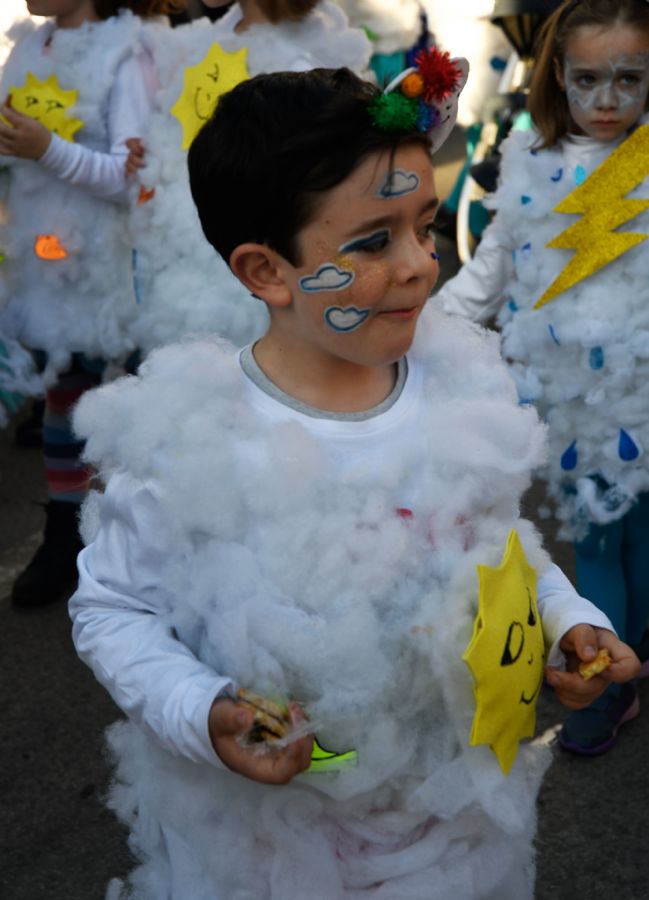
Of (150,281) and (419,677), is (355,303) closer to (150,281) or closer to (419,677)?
(419,677)

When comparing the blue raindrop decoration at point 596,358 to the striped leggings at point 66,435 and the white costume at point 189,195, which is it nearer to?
the white costume at point 189,195

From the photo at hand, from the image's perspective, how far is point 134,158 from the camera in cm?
329

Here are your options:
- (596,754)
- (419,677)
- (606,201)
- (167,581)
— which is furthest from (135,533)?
(596,754)

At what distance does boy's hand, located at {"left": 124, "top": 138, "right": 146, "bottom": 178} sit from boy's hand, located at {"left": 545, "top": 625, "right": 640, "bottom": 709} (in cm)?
212

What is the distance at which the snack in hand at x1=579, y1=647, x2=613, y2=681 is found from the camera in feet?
5.20

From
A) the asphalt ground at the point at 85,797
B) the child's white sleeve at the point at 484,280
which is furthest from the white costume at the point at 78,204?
the child's white sleeve at the point at 484,280

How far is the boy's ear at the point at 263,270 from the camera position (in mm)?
1635

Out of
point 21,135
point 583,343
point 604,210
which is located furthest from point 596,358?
point 21,135

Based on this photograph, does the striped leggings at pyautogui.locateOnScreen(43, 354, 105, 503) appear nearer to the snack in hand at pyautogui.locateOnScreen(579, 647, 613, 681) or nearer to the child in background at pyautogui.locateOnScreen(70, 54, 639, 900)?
the child in background at pyautogui.locateOnScreen(70, 54, 639, 900)

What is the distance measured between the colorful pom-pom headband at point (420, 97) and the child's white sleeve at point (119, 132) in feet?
6.03

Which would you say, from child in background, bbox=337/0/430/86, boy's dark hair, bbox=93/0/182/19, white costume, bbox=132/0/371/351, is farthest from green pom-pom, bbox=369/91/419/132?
child in background, bbox=337/0/430/86

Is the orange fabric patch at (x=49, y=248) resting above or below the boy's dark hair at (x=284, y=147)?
below

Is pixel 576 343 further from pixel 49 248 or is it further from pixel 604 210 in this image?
pixel 49 248

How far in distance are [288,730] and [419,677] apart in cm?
22
